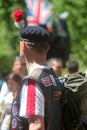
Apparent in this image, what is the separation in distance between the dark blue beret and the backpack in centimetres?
42

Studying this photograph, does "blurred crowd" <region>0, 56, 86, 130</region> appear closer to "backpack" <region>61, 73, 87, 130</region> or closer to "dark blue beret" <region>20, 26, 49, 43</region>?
"backpack" <region>61, 73, 87, 130</region>

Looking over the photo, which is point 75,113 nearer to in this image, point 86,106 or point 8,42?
point 86,106

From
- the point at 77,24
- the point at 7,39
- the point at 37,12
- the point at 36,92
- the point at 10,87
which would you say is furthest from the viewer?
the point at 37,12

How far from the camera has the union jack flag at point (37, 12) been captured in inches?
679

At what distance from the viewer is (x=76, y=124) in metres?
4.89

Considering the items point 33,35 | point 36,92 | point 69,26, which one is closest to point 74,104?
point 36,92

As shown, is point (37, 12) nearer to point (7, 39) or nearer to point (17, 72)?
point (7, 39)

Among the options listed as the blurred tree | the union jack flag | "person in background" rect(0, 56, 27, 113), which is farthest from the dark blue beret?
the union jack flag

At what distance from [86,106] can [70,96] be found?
0.17 m

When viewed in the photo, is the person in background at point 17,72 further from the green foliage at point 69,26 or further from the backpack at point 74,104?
the green foliage at point 69,26

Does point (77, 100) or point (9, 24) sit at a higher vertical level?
point (9, 24)

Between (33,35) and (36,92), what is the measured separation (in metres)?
0.48

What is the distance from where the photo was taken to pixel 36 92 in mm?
4586

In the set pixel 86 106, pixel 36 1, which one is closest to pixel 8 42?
pixel 36 1
